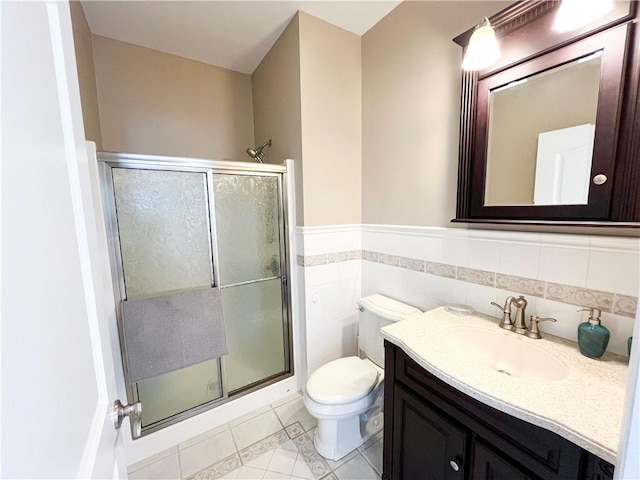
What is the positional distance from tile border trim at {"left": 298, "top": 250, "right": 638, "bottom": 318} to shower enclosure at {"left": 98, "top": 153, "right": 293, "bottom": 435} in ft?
1.21

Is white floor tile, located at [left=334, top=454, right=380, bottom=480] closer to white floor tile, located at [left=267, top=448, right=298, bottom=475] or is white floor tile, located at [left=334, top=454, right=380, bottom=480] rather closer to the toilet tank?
white floor tile, located at [left=267, top=448, right=298, bottom=475]

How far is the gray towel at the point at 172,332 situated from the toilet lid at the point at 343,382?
65 cm

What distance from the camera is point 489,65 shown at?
1.16 meters

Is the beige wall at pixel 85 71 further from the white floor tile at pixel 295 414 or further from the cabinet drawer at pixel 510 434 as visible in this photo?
Result: the white floor tile at pixel 295 414

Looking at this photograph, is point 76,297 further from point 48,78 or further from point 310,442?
point 310,442

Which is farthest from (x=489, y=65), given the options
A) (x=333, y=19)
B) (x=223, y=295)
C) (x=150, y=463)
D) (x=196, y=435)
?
(x=150, y=463)

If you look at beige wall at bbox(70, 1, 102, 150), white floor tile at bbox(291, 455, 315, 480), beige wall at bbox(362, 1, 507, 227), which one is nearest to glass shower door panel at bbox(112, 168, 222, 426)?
beige wall at bbox(70, 1, 102, 150)

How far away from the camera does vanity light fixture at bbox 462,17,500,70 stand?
108 centimetres

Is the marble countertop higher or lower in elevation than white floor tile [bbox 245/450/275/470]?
higher

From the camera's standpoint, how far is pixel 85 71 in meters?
1.50

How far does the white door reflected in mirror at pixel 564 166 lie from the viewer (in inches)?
37.1

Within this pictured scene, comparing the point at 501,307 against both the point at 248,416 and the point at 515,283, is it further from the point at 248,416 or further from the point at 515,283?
the point at 248,416

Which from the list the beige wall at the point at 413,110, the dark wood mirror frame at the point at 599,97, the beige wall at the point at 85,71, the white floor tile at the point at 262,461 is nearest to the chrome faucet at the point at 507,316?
the dark wood mirror frame at the point at 599,97

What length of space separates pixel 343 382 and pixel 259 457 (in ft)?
2.10
